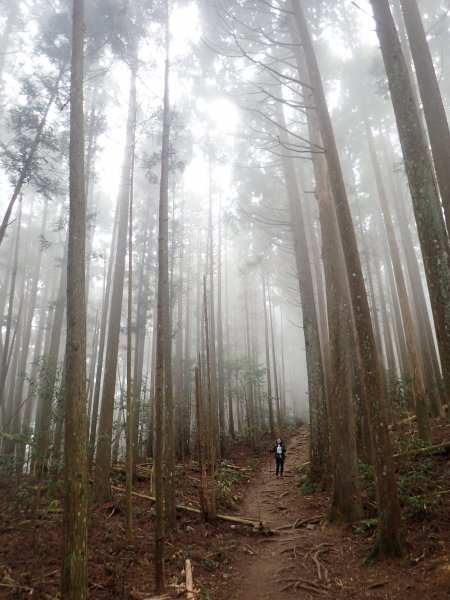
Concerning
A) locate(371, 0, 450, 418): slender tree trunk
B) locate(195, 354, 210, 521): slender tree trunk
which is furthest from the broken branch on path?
locate(371, 0, 450, 418): slender tree trunk

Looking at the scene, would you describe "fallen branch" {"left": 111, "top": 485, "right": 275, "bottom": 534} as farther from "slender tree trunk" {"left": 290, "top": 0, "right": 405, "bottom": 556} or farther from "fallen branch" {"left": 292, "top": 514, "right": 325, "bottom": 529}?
"slender tree trunk" {"left": 290, "top": 0, "right": 405, "bottom": 556}

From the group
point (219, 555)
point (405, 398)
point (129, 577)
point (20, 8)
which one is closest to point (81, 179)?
point (129, 577)

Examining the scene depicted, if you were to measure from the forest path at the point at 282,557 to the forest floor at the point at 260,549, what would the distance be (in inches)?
0.7

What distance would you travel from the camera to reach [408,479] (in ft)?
18.9

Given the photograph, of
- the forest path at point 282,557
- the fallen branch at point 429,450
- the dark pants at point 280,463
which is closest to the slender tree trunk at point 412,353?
the fallen branch at point 429,450

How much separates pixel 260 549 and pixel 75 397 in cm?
426

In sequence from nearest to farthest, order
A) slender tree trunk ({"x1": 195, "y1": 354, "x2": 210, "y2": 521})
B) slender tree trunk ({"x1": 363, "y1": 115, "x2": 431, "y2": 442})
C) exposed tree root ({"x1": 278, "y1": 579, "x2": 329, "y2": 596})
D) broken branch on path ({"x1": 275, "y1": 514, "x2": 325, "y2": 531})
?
exposed tree root ({"x1": 278, "y1": 579, "x2": 329, "y2": 596}) < slender tree trunk ({"x1": 195, "y1": 354, "x2": 210, "y2": 521}) < broken branch on path ({"x1": 275, "y1": 514, "x2": 325, "y2": 531}) < slender tree trunk ({"x1": 363, "y1": 115, "x2": 431, "y2": 442})

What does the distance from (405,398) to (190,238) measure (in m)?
15.0

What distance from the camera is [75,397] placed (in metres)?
3.88

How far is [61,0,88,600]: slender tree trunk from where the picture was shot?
3.51m

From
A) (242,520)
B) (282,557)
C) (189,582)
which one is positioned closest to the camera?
(189,582)

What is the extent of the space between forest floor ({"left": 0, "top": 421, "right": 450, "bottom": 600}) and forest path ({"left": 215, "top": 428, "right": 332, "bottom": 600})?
0.06ft

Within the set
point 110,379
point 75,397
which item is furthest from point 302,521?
point 110,379

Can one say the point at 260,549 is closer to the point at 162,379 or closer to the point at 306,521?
the point at 306,521
